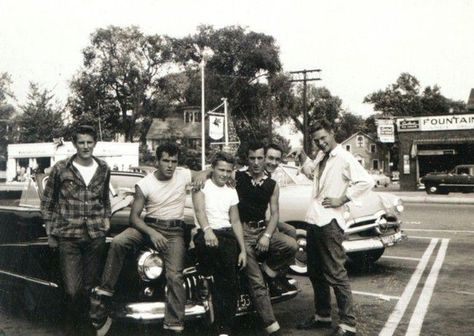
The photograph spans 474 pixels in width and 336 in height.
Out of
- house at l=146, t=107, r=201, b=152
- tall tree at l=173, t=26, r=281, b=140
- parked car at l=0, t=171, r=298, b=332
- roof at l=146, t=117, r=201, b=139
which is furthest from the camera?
house at l=146, t=107, r=201, b=152

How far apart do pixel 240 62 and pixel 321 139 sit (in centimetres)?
5570

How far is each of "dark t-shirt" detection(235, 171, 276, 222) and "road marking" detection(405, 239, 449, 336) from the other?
1760 millimetres

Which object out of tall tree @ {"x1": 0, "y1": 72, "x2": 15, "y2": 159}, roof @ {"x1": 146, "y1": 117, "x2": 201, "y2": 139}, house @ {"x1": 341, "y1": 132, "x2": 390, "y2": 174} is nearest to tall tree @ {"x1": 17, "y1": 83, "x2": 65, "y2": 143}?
tall tree @ {"x1": 0, "y1": 72, "x2": 15, "y2": 159}

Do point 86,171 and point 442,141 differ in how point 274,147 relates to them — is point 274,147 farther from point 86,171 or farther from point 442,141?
point 442,141

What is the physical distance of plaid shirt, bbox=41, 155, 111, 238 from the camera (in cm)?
479

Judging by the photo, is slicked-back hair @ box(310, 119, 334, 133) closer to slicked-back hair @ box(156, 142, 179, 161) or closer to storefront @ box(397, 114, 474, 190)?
slicked-back hair @ box(156, 142, 179, 161)

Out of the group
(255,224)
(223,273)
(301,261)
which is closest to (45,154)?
(301,261)

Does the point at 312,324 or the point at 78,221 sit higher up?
the point at 78,221

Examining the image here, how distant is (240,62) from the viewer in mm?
60094

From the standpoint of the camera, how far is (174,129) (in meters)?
72.8

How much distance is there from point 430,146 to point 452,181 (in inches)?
304

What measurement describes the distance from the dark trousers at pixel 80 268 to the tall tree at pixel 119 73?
191 feet

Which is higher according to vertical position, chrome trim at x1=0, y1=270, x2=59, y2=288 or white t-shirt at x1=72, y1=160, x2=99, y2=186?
white t-shirt at x1=72, y1=160, x2=99, y2=186

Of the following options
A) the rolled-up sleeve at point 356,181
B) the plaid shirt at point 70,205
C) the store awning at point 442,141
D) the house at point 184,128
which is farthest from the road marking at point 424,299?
the house at point 184,128
